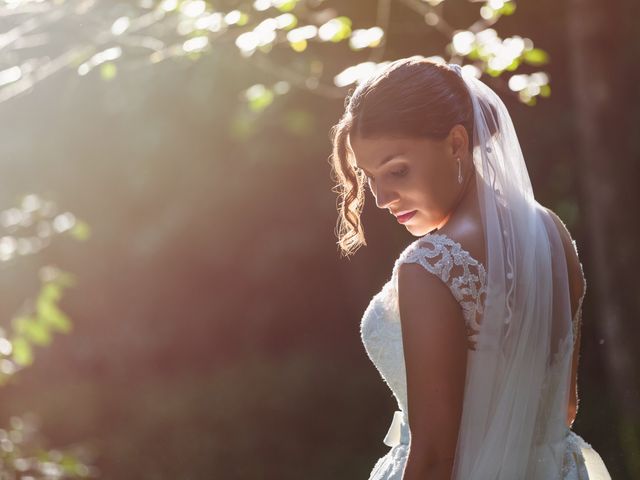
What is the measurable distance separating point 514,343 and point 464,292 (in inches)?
10.3

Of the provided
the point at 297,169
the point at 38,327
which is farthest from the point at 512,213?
the point at 297,169

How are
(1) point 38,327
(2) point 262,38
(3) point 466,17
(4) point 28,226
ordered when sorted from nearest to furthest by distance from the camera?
(2) point 262,38, (1) point 38,327, (4) point 28,226, (3) point 466,17

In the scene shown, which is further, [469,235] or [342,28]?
[342,28]

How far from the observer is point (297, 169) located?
14688 millimetres

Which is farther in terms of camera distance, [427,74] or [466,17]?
[466,17]

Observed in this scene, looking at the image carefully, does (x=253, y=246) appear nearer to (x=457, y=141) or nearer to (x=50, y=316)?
(x=50, y=316)

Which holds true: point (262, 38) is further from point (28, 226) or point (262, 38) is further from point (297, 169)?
point (297, 169)

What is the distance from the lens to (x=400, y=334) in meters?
2.68

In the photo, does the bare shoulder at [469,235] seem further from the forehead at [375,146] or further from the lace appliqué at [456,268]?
the forehead at [375,146]

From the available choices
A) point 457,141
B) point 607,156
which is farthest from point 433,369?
point 607,156

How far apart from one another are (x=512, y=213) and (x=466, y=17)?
7500mm

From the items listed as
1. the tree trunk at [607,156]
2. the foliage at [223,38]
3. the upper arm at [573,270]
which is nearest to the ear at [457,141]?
the upper arm at [573,270]

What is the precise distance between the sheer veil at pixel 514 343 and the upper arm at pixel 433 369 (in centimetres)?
15

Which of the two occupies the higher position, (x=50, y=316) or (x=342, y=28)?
(x=342, y=28)
